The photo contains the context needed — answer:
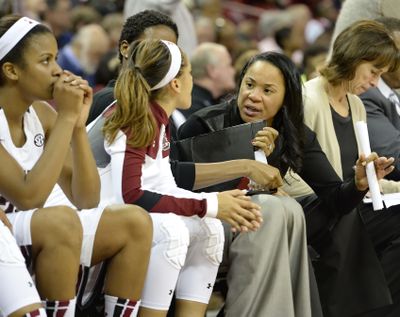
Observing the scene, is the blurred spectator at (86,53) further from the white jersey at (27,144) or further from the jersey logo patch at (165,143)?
the white jersey at (27,144)

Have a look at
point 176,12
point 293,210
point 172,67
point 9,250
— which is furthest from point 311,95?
point 176,12

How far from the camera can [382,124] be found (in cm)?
475

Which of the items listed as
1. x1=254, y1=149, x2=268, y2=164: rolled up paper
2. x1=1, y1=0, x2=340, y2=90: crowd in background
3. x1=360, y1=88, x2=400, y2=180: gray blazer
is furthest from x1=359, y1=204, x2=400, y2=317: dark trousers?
x1=1, y1=0, x2=340, y2=90: crowd in background

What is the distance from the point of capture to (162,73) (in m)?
3.62

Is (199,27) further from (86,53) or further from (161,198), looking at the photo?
(161,198)

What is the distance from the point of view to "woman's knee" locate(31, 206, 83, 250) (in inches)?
119

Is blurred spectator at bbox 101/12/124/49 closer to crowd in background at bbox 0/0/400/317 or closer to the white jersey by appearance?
crowd in background at bbox 0/0/400/317

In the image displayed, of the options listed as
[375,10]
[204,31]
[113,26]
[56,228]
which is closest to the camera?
[56,228]

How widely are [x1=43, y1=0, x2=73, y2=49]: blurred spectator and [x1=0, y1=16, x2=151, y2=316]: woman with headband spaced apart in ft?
16.5

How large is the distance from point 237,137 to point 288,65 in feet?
1.39

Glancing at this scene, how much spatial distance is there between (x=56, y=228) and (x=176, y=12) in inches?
172

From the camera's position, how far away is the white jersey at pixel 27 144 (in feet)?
10.9

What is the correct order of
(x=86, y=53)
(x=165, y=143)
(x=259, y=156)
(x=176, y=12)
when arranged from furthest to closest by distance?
1. (x=86, y=53)
2. (x=176, y=12)
3. (x=259, y=156)
4. (x=165, y=143)

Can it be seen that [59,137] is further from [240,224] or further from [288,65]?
[288,65]
